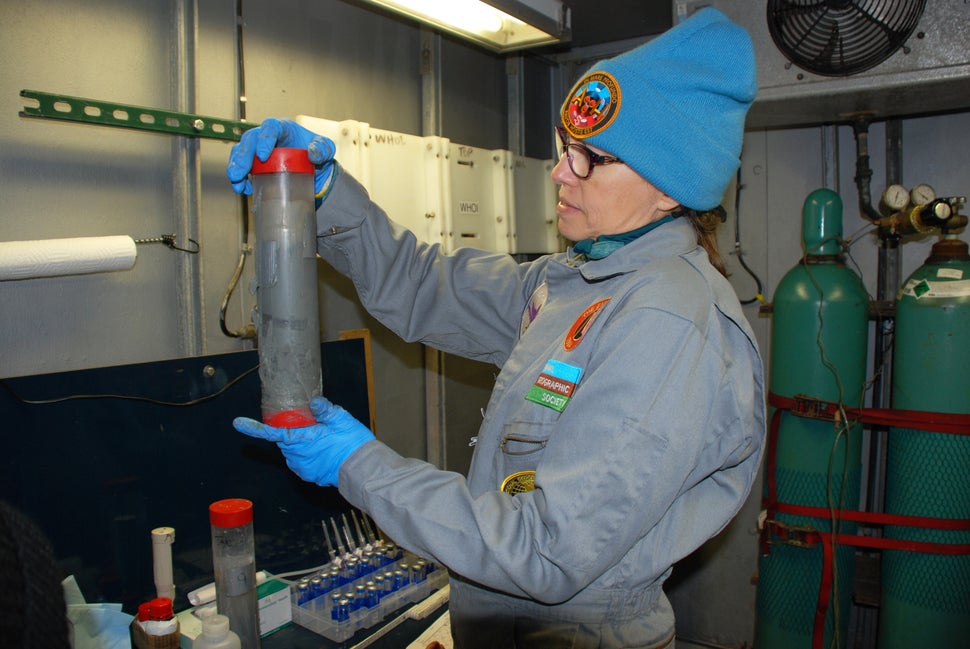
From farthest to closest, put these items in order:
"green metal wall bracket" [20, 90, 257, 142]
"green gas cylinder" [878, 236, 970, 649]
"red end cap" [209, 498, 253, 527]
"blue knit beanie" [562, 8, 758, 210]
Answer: "green gas cylinder" [878, 236, 970, 649]
"red end cap" [209, 498, 253, 527]
"green metal wall bracket" [20, 90, 257, 142]
"blue knit beanie" [562, 8, 758, 210]

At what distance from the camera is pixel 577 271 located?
1.28m

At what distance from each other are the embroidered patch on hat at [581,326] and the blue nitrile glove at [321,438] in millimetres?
355

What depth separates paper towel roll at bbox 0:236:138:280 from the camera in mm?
1247

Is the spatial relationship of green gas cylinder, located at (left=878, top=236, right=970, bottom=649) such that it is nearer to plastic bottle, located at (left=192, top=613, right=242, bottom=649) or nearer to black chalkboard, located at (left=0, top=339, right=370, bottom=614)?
black chalkboard, located at (left=0, top=339, right=370, bottom=614)

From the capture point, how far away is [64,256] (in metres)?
1.30

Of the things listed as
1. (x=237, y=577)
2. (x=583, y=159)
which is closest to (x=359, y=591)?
(x=237, y=577)

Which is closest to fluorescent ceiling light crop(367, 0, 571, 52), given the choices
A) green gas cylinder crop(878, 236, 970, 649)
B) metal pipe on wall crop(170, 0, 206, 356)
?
metal pipe on wall crop(170, 0, 206, 356)

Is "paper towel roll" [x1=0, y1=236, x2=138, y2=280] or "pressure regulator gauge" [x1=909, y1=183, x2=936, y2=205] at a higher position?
"pressure regulator gauge" [x1=909, y1=183, x2=936, y2=205]

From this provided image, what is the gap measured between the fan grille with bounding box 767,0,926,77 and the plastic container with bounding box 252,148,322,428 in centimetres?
159

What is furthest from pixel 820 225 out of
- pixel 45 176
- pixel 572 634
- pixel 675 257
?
pixel 45 176

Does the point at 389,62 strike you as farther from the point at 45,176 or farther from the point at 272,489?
the point at 272,489

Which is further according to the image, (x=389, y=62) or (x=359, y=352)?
(x=389, y=62)

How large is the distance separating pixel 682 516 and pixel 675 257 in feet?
1.41

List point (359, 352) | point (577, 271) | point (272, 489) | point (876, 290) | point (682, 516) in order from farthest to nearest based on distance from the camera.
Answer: point (876, 290)
point (359, 352)
point (272, 489)
point (577, 271)
point (682, 516)
